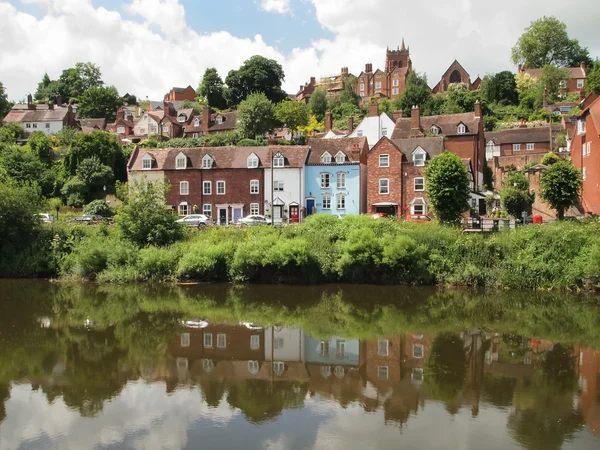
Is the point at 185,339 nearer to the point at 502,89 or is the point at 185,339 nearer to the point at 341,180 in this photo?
the point at 341,180

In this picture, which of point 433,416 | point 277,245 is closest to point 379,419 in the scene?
point 433,416

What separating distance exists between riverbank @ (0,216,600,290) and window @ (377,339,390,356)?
967 cm

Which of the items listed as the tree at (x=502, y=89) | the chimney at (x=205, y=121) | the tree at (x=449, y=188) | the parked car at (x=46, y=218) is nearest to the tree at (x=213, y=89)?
the chimney at (x=205, y=121)

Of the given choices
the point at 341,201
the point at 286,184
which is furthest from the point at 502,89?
the point at 286,184

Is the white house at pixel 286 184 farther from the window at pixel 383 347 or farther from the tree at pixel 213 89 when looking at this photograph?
the tree at pixel 213 89

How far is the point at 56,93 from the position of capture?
110 meters

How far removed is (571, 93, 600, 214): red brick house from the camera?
35.8m

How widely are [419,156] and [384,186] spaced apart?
3644mm

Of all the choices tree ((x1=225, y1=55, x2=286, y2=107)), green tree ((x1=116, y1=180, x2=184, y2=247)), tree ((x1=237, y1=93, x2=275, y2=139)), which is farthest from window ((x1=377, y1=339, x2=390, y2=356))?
tree ((x1=225, y1=55, x2=286, y2=107))

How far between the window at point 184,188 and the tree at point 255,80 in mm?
42483

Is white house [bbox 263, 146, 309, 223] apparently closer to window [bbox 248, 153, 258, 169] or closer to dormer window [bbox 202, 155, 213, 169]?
window [bbox 248, 153, 258, 169]

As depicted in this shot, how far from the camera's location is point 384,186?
44031 millimetres

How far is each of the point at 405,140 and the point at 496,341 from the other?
27.5 meters

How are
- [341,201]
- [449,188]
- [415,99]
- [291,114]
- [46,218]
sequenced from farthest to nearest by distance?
[415,99] < [291,114] < [341,201] < [46,218] < [449,188]
